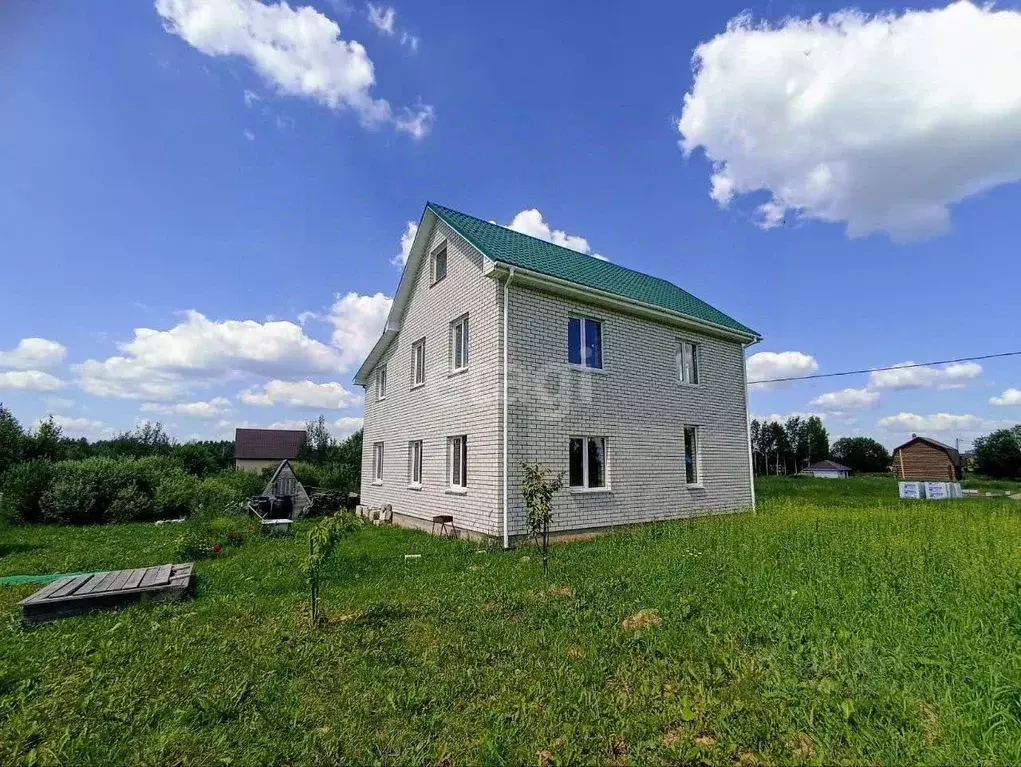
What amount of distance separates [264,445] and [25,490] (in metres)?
33.9

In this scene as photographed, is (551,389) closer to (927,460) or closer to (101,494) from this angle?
(101,494)

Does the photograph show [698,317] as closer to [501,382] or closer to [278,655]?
[501,382]

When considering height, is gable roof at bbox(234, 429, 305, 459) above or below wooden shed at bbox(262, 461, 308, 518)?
above

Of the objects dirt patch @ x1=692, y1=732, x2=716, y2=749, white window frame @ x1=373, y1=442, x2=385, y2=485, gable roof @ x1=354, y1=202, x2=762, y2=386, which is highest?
gable roof @ x1=354, y1=202, x2=762, y2=386

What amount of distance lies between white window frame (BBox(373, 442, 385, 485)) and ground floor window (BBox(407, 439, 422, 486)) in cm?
265

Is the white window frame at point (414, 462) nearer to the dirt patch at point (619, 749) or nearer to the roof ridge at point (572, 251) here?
the roof ridge at point (572, 251)

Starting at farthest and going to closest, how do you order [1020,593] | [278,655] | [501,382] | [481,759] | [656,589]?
1. [501,382]
2. [656,589]
3. [1020,593]
4. [278,655]
5. [481,759]

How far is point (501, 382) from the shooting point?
977cm

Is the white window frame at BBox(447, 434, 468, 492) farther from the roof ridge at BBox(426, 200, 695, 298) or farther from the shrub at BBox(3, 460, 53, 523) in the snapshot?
the shrub at BBox(3, 460, 53, 523)

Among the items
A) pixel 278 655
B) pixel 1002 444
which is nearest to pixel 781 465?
pixel 1002 444

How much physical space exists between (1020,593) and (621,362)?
793 centimetres

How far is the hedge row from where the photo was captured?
14.8m

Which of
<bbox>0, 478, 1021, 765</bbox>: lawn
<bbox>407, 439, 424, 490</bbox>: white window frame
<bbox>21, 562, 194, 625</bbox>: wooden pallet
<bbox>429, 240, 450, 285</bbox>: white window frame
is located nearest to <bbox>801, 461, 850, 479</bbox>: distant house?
<bbox>407, 439, 424, 490</bbox>: white window frame

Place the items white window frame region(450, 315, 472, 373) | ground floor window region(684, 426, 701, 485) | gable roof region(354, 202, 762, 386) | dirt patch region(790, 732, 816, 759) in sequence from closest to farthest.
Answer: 1. dirt patch region(790, 732, 816, 759)
2. gable roof region(354, 202, 762, 386)
3. white window frame region(450, 315, 472, 373)
4. ground floor window region(684, 426, 701, 485)
